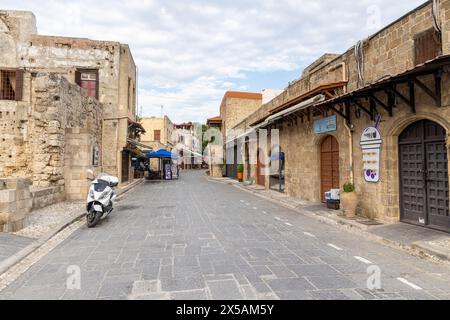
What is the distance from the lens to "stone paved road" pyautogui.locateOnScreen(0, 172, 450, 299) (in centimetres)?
332

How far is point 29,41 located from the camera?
704 inches

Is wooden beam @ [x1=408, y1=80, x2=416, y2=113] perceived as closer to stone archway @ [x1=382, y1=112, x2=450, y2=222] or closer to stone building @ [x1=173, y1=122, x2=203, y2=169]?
stone archway @ [x1=382, y1=112, x2=450, y2=222]

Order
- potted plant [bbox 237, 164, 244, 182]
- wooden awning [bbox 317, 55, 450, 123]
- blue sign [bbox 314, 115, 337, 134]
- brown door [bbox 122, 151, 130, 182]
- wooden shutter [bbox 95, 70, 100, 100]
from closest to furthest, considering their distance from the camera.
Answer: wooden awning [bbox 317, 55, 450, 123], blue sign [bbox 314, 115, 337, 134], wooden shutter [bbox 95, 70, 100, 100], brown door [bbox 122, 151, 130, 182], potted plant [bbox 237, 164, 244, 182]

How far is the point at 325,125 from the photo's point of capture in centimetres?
996

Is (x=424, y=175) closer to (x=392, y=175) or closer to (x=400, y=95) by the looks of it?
(x=392, y=175)

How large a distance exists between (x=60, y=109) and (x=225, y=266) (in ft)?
32.4

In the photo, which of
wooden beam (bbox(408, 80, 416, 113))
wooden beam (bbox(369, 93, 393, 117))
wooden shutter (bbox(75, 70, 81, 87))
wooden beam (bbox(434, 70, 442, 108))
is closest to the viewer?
wooden beam (bbox(434, 70, 442, 108))

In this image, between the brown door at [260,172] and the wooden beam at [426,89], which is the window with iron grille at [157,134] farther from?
the wooden beam at [426,89]

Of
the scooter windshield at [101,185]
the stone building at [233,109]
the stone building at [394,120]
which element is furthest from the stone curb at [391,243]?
the stone building at [233,109]

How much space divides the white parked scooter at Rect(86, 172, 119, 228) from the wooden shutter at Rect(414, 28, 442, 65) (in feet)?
26.8

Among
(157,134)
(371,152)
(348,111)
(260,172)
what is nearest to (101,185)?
(371,152)

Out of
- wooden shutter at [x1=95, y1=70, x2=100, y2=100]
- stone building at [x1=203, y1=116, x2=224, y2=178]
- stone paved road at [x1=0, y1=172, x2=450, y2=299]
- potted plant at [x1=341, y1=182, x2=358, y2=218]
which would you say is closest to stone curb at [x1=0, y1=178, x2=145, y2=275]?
stone paved road at [x1=0, y1=172, x2=450, y2=299]

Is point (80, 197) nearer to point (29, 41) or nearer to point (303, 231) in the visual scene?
point (303, 231)
